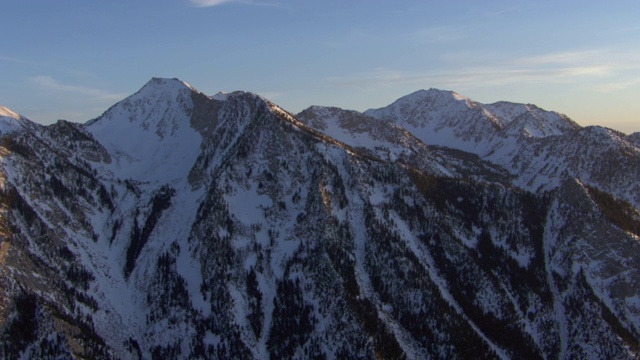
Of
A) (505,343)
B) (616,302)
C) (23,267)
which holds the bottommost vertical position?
(505,343)

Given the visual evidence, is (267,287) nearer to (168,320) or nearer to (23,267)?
(168,320)

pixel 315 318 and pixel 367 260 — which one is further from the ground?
pixel 367 260

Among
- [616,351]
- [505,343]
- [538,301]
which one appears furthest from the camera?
[538,301]

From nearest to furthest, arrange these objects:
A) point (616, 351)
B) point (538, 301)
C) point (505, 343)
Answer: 1. point (616, 351)
2. point (505, 343)
3. point (538, 301)

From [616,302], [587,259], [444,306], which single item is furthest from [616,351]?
[444,306]

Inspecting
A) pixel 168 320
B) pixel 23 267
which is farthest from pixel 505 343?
pixel 23 267

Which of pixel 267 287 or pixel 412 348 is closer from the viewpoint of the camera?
pixel 412 348

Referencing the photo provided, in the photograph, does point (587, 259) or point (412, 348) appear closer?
point (412, 348)

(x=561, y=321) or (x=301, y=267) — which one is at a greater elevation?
(x=301, y=267)

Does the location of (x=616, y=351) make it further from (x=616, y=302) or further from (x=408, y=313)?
(x=408, y=313)
